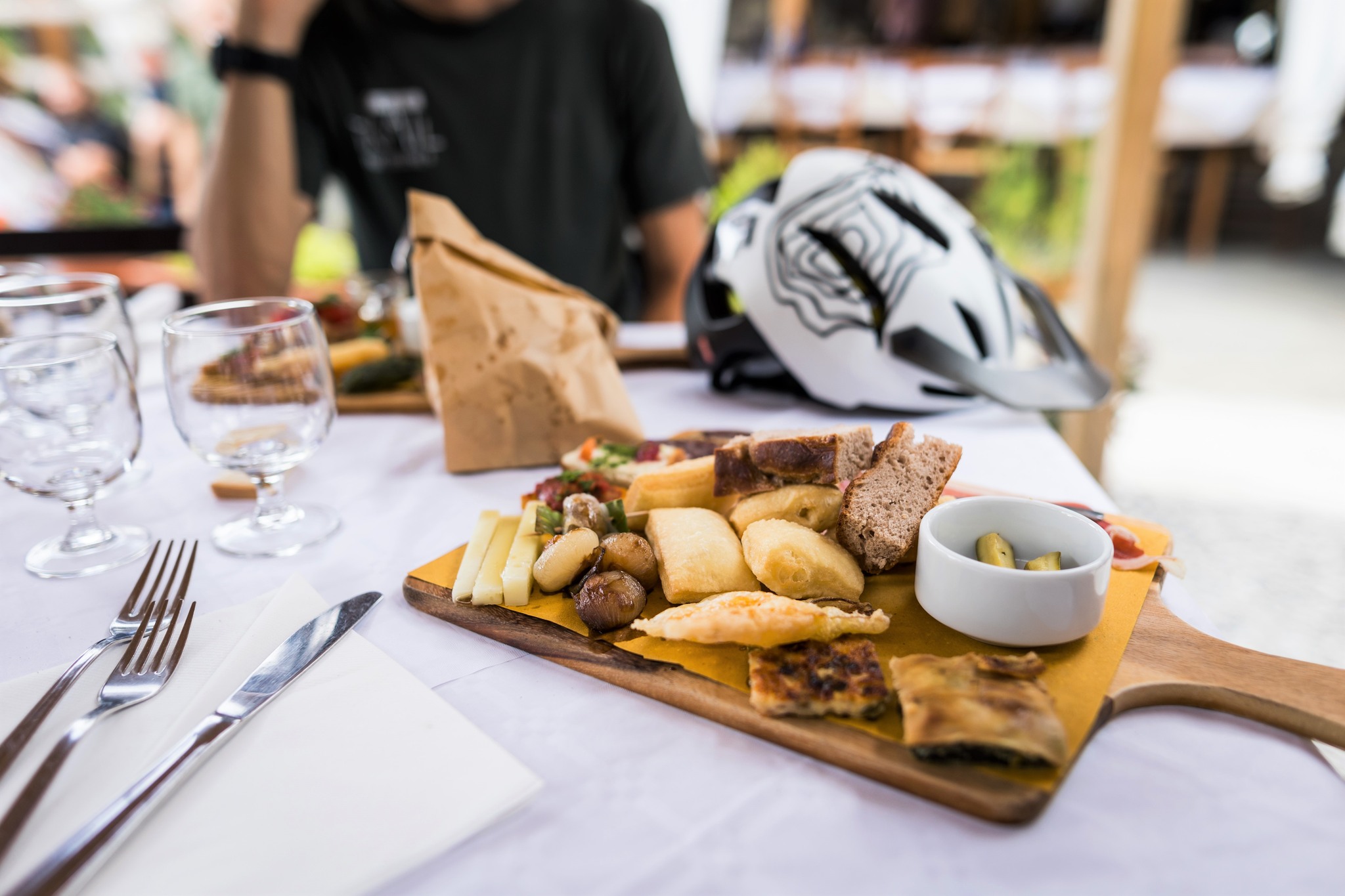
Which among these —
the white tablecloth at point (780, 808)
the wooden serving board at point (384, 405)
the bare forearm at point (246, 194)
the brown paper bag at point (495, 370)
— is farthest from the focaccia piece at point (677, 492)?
the bare forearm at point (246, 194)

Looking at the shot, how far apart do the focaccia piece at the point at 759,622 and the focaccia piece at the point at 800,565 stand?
33 millimetres

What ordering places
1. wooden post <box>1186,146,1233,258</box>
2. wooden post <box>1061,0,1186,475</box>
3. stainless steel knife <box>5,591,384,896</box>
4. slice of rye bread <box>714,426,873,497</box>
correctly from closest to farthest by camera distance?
stainless steel knife <box>5,591,384,896</box> < slice of rye bread <box>714,426,873,497</box> < wooden post <box>1061,0,1186,475</box> < wooden post <box>1186,146,1233,258</box>

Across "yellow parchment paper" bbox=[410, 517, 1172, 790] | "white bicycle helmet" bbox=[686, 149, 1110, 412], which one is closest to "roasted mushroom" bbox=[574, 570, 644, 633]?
"yellow parchment paper" bbox=[410, 517, 1172, 790]

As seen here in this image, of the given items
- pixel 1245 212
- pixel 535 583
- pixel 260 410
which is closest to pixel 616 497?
pixel 535 583

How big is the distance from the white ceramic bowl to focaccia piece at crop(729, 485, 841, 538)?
0.10m

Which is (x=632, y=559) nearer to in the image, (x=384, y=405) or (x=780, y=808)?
(x=780, y=808)

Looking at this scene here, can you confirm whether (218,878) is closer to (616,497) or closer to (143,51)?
(616,497)

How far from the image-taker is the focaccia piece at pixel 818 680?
0.62 m

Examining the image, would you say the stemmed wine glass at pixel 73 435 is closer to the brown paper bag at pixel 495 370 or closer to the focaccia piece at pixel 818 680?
the brown paper bag at pixel 495 370

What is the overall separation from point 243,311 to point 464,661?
0.65 m

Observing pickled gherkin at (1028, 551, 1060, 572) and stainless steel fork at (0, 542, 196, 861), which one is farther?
pickled gherkin at (1028, 551, 1060, 572)

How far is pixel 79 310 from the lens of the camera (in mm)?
1248

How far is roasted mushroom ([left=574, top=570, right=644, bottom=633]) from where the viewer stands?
0.73 metres

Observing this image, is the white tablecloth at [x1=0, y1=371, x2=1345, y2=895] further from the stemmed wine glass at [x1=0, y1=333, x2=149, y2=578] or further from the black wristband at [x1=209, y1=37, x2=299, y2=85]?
the black wristband at [x1=209, y1=37, x2=299, y2=85]
